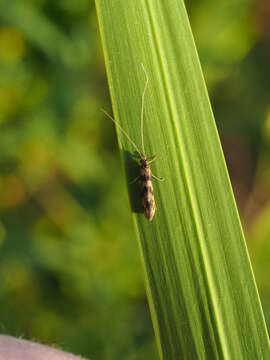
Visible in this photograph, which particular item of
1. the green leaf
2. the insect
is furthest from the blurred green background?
the green leaf

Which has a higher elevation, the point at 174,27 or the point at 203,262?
the point at 174,27

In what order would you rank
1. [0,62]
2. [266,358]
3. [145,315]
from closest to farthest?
[266,358] → [0,62] → [145,315]

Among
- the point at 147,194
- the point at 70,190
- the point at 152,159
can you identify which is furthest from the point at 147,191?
the point at 70,190

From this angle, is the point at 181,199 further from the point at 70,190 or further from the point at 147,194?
the point at 70,190

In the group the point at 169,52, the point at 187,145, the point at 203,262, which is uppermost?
the point at 169,52

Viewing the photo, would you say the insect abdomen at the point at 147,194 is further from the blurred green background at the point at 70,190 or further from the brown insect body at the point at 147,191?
the blurred green background at the point at 70,190

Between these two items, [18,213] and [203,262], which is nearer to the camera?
[203,262]

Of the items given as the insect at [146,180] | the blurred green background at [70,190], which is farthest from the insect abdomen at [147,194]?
the blurred green background at [70,190]

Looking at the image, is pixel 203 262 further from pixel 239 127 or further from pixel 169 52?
pixel 239 127

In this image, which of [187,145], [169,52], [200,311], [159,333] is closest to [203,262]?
[200,311]
